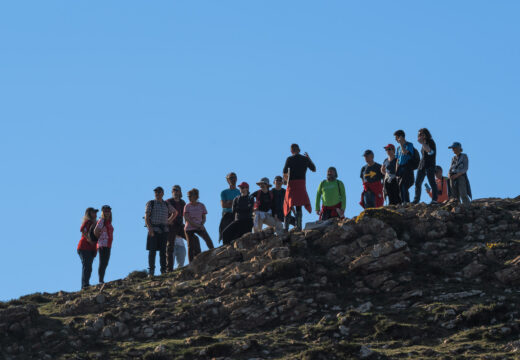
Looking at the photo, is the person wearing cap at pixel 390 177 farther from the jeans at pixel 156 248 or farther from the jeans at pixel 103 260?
the jeans at pixel 103 260

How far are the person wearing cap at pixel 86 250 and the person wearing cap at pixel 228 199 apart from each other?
4.09 metres

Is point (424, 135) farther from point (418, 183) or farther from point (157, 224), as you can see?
point (157, 224)

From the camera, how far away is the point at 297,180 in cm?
2614

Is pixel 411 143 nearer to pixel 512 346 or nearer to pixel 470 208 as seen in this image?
pixel 470 208

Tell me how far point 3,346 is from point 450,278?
11.3 meters

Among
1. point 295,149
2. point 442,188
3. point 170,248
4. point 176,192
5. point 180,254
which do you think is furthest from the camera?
point 442,188

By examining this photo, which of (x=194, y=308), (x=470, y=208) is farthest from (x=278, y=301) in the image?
(x=470, y=208)

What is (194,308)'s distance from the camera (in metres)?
21.5

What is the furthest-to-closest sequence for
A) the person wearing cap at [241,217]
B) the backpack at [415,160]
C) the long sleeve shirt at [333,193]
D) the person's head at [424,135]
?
the long sleeve shirt at [333,193], the backpack at [415,160], the person's head at [424,135], the person wearing cap at [241,217]

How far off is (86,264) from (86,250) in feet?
1.58

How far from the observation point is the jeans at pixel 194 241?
1025 inches

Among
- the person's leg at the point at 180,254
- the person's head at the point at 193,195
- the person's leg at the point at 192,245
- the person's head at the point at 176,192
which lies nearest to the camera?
the person's head at the point at 193,195

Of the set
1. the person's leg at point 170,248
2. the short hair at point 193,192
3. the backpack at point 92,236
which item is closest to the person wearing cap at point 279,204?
the short hair at point 193,192

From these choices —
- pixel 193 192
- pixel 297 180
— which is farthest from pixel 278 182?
pixel 193 192
